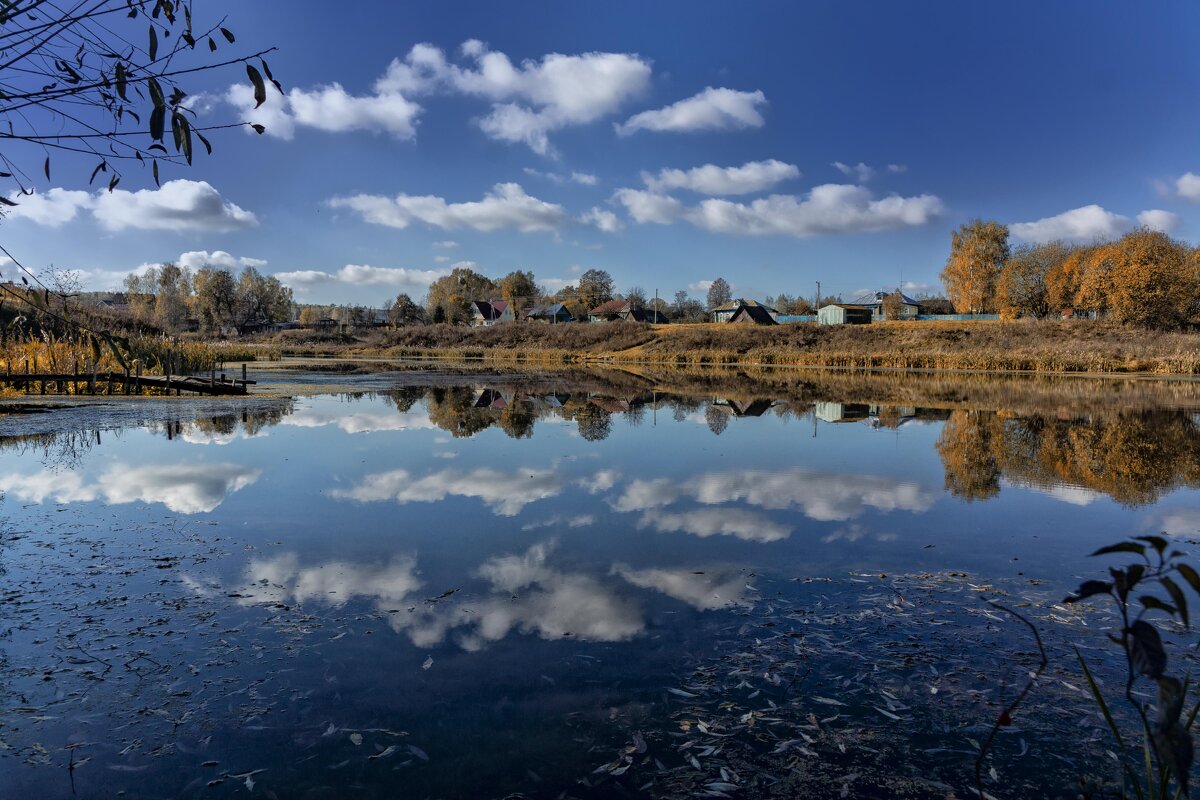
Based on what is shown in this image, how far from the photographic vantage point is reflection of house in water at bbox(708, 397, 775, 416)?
82.8 ft

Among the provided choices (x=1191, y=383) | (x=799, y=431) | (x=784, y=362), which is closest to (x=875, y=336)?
(x=784, y=362)

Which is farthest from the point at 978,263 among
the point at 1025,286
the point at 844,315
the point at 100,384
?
the point at 100,384

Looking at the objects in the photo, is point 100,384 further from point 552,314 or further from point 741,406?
point 552,314

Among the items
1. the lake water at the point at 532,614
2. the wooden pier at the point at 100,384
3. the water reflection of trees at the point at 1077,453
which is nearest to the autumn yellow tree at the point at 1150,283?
the water reflection of trees at the point at 1077,453

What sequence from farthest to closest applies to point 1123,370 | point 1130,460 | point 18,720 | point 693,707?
point 1123,370, point 1130,460, point 693,707, point 18,720

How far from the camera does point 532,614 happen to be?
6.41 meters

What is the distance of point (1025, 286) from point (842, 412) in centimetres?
6419

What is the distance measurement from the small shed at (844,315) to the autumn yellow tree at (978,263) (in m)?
11.0

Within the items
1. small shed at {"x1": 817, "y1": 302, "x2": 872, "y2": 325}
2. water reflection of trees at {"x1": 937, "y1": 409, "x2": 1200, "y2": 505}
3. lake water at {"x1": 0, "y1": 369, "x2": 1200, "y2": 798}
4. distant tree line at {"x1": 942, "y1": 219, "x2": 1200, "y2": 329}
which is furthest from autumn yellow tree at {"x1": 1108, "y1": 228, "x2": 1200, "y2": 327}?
lake water at {"x1": 0, "y1": 369, "x2": 1200, "y2": 798}

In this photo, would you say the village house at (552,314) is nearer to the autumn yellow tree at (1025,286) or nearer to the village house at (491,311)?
the village house at (491,311)

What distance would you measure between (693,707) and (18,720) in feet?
14.4

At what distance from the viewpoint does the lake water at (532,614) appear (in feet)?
13.9

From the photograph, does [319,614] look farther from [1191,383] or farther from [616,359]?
[616,359]

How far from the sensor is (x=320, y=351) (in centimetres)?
8488
